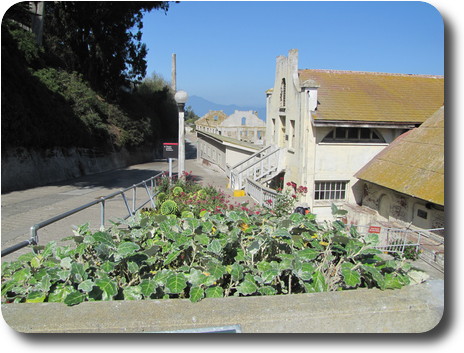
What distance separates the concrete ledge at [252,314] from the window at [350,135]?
15827 millimetres

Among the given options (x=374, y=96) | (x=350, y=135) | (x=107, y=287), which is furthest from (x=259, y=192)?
(x=107, y=287)

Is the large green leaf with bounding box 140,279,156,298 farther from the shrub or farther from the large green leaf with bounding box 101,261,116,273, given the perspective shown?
the large green leaf with bounding box 101,261,116,273

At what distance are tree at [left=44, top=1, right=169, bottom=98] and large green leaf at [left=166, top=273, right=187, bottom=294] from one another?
2514 centimetres

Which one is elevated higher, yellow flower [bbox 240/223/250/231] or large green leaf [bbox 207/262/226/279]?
yellow flower [bbox 240/223/250/231]

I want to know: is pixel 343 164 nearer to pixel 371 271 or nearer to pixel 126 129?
pixel 371 271

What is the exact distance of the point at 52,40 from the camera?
28.9 meters

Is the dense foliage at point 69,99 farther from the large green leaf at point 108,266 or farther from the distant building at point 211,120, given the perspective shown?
the distant building at point 211,120

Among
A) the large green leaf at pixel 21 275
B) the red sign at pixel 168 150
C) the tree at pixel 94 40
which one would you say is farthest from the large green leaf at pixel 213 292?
the tree at pixel 94 40

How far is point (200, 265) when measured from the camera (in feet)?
9.53

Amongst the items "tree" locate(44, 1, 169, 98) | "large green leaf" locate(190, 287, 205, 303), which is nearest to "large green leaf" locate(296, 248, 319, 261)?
"large green leaf" locate(190, 287, 205, 303)

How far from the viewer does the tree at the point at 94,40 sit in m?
26.9

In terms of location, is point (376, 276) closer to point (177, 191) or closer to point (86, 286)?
point (86, 286)

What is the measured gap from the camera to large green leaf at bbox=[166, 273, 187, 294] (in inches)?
96.7

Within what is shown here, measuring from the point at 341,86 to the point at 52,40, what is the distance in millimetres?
21930
